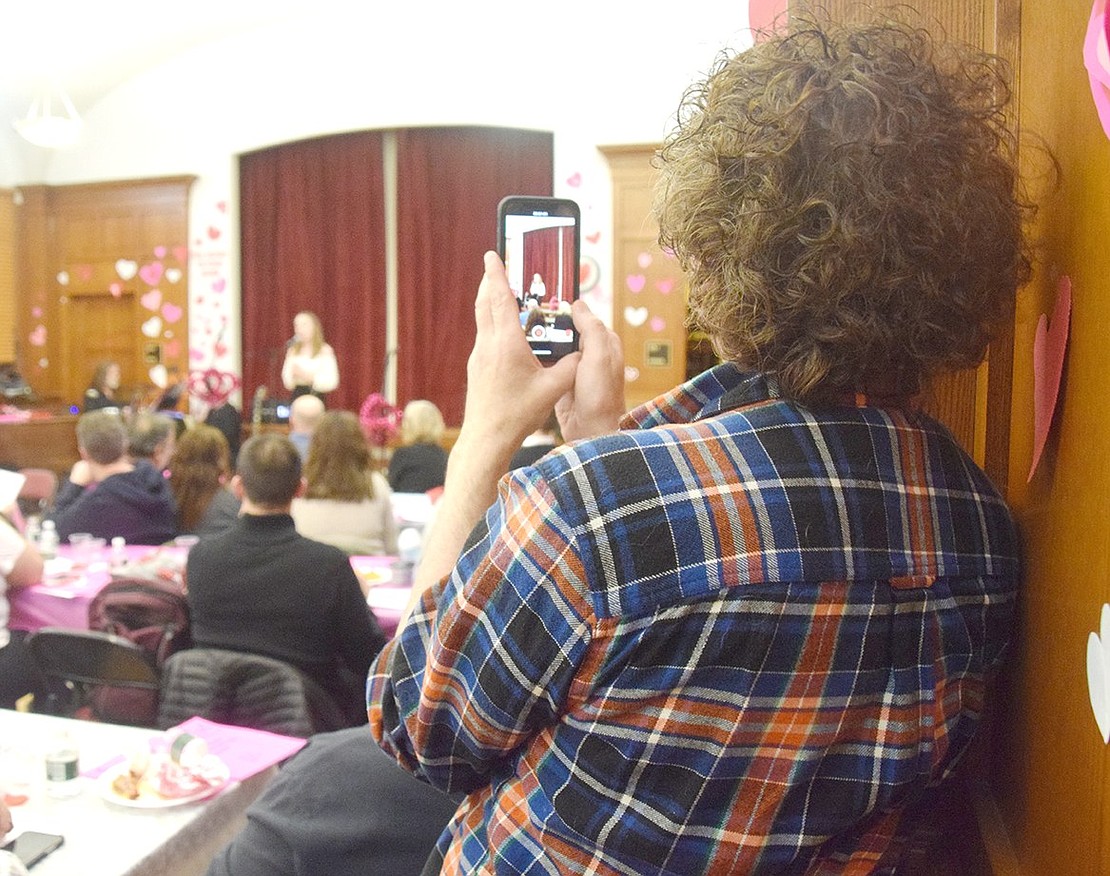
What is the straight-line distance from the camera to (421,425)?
4844 mm

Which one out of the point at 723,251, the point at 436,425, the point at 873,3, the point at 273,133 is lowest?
the point at 436,425

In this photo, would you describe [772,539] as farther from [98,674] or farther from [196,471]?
[196,471]

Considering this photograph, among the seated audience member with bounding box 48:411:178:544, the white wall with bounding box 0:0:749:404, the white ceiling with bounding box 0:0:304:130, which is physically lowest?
the seated audience member with bounding box 48:411:178:544

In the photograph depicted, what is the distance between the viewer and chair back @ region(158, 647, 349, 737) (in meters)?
2.34

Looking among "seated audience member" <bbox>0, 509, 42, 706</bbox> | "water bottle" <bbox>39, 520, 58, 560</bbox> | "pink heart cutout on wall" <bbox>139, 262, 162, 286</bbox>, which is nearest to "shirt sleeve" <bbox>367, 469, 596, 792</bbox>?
"seated audience member" <bbox>0, 509, 42, 706</bbox>

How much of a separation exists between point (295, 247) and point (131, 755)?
8112mm

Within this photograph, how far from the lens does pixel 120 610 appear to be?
2801 mm

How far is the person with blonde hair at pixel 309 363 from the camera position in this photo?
27.2 ft

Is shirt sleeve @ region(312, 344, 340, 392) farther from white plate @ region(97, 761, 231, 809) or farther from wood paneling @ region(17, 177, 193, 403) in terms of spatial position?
white plate @ region(97, 761, 231, 809)

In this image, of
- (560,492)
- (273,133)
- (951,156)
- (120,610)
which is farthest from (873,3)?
(273,133)

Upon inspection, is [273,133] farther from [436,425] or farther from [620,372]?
[620,372]

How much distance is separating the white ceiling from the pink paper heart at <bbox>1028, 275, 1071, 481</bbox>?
8444 millimetres

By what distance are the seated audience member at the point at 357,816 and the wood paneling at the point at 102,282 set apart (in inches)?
352

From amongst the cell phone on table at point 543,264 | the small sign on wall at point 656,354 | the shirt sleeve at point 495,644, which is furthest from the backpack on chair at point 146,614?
the small sign on wall at point 656,354
